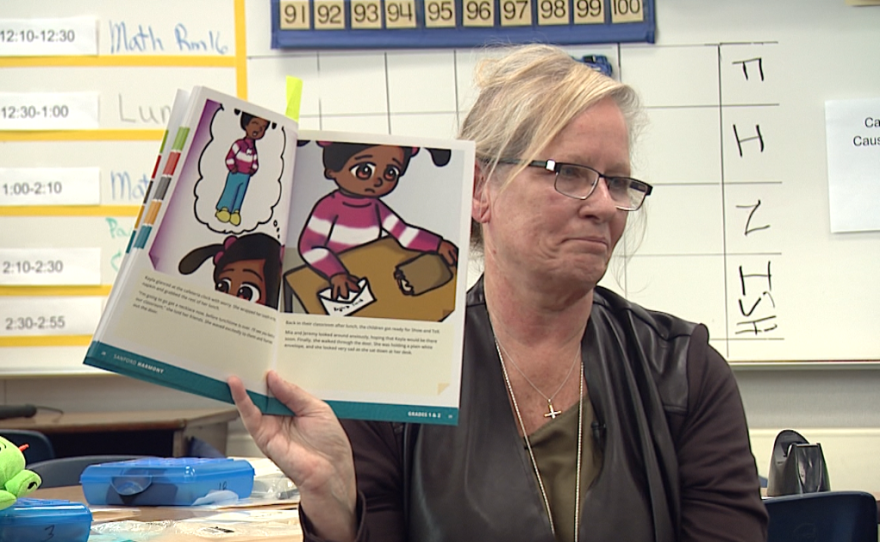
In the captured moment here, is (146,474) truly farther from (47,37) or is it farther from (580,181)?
(47,37)

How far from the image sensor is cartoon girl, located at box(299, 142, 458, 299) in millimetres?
1016

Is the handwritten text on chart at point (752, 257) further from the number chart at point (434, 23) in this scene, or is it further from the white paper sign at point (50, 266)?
the white paper sign at point (50, 266)

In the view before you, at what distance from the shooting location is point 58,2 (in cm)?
318

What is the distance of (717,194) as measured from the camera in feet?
10.3

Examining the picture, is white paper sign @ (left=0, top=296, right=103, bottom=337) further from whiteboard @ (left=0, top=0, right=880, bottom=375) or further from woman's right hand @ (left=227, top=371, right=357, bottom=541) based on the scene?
woman's right hand @ (left=227, top=371, right=357, bottom=541)

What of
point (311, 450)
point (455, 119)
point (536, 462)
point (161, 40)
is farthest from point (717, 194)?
point (311, 450)

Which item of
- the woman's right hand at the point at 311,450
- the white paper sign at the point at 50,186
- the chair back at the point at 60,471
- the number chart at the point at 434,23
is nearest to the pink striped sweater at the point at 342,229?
the woman's right hand at the point at 311,450

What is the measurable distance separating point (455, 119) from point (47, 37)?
4.65ft

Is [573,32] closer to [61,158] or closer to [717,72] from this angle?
[717,72]

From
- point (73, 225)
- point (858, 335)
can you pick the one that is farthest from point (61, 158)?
point (858, 335)

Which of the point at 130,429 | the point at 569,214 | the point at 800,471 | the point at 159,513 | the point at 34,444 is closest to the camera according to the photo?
the point at 569,214

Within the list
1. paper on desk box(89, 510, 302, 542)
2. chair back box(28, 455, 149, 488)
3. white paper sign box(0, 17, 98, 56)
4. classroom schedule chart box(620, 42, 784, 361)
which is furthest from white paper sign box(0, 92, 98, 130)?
paper on desk box(89, 510, 302, 542)

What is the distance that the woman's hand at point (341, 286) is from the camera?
101cm

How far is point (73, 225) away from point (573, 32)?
1.82 meters
